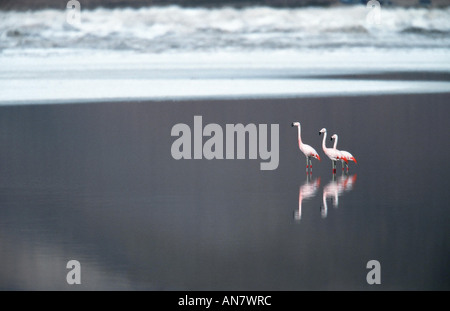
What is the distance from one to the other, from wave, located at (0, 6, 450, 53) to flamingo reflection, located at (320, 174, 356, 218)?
9.54 metres

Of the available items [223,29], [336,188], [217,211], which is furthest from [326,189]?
[223,29]

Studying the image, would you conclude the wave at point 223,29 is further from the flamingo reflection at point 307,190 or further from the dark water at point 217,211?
the flamingo reflection at point 307,190

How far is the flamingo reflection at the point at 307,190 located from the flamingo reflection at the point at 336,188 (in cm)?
6

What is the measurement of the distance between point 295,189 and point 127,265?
1.45 meters

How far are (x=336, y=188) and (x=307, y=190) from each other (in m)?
0.16

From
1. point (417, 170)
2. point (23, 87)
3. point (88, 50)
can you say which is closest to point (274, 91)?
point (23, 87)

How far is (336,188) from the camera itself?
14.5 ft

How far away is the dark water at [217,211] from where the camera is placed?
3.11 m

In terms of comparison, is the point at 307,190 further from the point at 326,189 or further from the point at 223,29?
the point at 223,29

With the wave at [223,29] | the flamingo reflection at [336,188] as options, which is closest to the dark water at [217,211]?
the flamingo reflection at [336,188]

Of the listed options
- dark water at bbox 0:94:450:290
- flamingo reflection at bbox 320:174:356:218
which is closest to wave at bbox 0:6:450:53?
dark water at bbox 0:94:450:290

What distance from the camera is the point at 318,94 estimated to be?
881 centimetres

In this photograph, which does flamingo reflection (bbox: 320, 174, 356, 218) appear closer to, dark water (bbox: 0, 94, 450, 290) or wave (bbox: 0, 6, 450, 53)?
dark water (bbox: 0, 94, 450, 290)

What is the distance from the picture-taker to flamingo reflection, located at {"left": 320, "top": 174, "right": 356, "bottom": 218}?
13.3 feet
